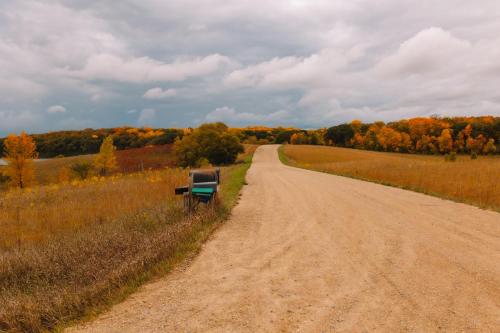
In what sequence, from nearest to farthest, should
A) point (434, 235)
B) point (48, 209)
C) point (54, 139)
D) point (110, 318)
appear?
1. point (110, 318)
2. point (434, 235)
3. point (48, 209)
4. point (54, 139)

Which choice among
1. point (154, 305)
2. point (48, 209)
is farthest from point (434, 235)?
point (48, 209)

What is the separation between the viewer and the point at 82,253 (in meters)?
7.66

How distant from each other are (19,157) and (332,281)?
1924 inches

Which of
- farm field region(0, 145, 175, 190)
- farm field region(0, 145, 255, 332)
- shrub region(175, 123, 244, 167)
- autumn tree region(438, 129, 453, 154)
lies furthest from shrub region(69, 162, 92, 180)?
autumn tree region(438, 129, 453, 154)

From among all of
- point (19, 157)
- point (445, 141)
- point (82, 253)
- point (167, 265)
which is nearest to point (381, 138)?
point (445, 141)

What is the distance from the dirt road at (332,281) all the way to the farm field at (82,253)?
1.66 ft

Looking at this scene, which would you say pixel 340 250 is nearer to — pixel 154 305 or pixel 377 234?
pixel 377 234

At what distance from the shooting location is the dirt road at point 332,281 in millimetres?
4258

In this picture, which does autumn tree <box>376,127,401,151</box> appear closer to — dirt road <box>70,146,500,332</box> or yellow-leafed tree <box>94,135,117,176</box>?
yellow-leafed tree <box>94,135,117,176</box>

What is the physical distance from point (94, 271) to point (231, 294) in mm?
3069

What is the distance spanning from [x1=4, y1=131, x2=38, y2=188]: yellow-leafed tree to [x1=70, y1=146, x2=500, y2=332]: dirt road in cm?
4400

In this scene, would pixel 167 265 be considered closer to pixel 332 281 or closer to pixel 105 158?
pixel 332 281

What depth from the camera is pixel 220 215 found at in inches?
405

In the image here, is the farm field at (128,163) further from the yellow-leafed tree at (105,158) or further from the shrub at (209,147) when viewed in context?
the shrub at (209,147)
